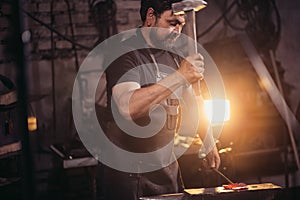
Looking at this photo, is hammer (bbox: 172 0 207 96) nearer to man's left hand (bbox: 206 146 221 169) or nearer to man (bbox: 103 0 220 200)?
man (bbox: 103 0 220 200)

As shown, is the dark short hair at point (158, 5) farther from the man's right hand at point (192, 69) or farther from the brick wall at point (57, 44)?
the brick wall at point (57, 44)

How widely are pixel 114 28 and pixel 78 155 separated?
191 cm

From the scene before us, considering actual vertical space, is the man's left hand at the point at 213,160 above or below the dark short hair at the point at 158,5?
below

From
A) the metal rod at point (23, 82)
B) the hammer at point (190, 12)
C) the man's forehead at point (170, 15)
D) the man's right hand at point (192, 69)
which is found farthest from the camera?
the metal rod at point (23, 82)

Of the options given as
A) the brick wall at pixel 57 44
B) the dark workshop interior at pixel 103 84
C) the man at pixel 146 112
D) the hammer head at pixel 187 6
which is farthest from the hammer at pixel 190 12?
the brick wall at pixel 57 44

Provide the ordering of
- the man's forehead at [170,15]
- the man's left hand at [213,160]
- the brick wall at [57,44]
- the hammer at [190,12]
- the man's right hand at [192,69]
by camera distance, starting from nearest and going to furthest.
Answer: the man's right hand at [192,69]
the hammer at [190,12]
the man's forehead at [170,15]
the man's left hand at [213,160]
the brick wall at [57,44]

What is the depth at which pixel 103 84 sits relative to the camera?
6.34 m

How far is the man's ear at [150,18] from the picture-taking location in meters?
3.62

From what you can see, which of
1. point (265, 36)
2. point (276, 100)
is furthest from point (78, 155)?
point (265, 36)

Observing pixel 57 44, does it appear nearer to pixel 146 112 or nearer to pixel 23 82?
pixel 23 82

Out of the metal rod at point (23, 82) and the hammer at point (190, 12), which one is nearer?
the hammer at point (190, 12)

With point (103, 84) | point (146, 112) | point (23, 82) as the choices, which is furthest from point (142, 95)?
point (23, 82)

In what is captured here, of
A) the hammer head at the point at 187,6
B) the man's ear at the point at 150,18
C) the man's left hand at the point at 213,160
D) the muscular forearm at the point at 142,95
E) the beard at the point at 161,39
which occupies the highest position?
the hammer head at the point at 187,6

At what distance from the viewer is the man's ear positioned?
3.62m
